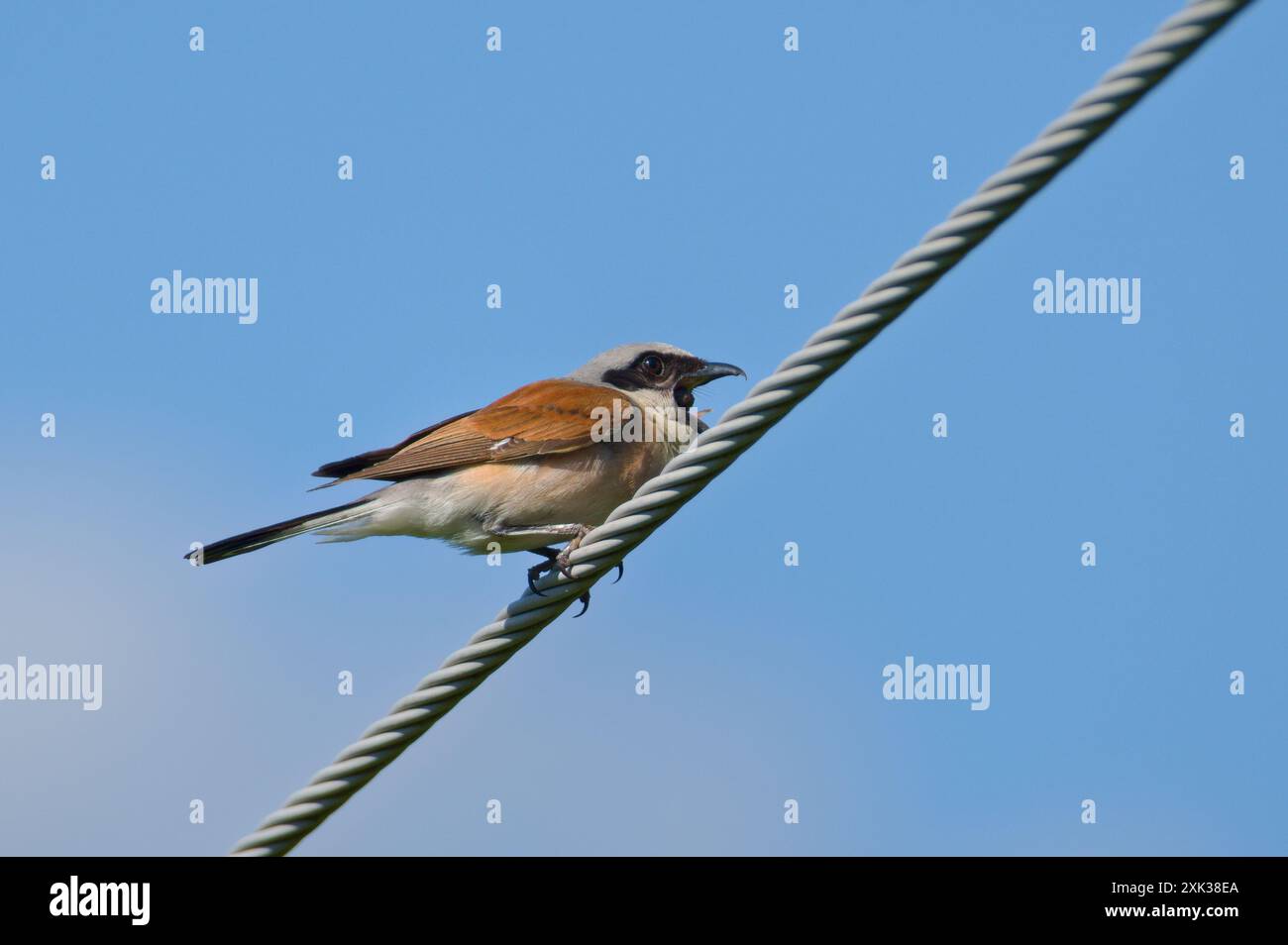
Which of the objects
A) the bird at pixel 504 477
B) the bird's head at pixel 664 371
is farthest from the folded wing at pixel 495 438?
the bird's head at pixel 664 371

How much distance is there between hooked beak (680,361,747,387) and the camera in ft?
22.2

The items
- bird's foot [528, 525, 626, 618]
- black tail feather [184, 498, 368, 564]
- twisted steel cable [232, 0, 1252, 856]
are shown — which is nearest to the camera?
twisted steel cable [232, 0, 1252, 856]

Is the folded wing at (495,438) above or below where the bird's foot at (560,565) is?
above

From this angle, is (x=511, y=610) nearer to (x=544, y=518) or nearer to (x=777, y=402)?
(x=777, y=402)

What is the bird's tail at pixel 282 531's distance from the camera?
5.68m

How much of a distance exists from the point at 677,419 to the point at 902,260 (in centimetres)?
364

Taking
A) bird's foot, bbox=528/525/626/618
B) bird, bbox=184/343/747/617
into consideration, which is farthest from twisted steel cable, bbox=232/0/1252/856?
bird, bbox=184/343/747/617

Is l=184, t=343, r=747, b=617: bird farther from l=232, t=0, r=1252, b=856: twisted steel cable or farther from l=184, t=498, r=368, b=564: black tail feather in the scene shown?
l=232, t=0, r=1252, b=856: twisted steel cable

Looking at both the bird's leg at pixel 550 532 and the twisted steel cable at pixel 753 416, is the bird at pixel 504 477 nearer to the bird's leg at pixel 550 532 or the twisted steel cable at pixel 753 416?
the bird's leg at pixel 550 532

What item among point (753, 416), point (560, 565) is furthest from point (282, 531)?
point (753, 416)

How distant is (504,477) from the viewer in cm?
594

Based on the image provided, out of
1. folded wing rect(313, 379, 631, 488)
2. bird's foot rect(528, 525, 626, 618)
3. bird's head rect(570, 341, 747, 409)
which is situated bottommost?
bird's foot rect(528, 525, 626, 618)
